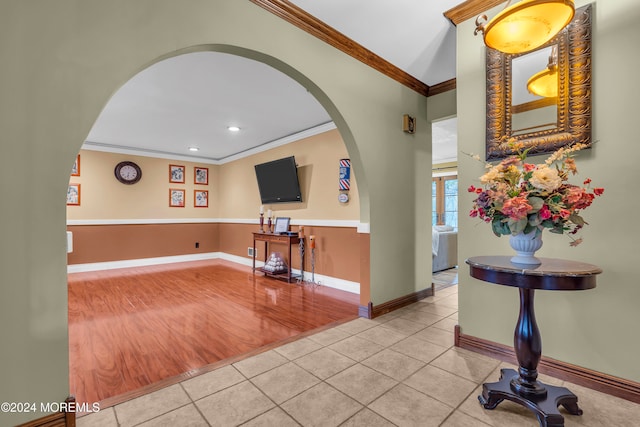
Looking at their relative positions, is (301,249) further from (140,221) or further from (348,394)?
(140,221)

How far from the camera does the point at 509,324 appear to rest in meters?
2.18

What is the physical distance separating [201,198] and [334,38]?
17.8ft

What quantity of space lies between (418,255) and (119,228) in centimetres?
570

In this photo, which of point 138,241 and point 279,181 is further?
point 138,241

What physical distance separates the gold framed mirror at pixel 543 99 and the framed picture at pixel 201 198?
6.28m

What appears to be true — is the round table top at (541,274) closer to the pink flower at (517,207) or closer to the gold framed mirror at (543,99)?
the pink flower at (517,207)

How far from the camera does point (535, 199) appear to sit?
154 centimetres

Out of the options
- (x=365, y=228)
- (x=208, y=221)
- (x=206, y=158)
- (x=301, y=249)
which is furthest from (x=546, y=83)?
→ (x=208, y=221)

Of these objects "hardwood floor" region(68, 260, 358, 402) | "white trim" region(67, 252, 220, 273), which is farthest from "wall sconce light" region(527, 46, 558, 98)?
"white trim" region(67, 252, 220, 273)

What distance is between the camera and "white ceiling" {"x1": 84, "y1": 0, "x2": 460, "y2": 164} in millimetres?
2404

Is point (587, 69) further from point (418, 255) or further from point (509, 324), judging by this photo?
point (418, 255)

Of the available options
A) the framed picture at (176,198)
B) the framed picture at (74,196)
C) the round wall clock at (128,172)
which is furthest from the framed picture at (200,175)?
the framed picture at (74,196)

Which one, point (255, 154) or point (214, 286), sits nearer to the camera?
point (214, 286)

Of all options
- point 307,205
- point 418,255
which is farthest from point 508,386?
point 307,205
